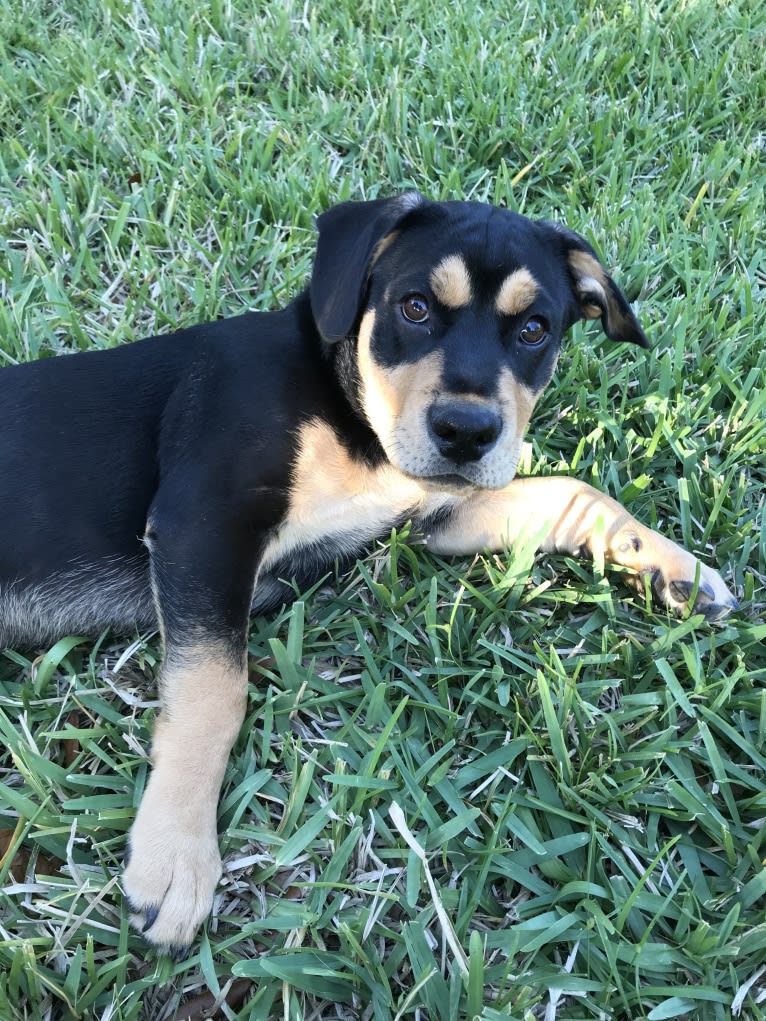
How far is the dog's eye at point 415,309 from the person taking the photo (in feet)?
8.68

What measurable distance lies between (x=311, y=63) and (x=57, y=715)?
13.9 ft

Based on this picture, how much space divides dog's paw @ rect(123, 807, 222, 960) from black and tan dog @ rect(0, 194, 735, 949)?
0.22 metres

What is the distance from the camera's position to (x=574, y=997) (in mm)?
1998

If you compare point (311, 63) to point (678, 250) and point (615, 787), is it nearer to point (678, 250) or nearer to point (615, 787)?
point (678, 250)

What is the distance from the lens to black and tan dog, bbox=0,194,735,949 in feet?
8.04

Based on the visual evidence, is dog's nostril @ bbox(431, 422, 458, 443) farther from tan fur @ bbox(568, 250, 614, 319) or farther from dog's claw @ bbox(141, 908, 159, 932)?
dog's claw @ bbox(141, 908, 159, 932)

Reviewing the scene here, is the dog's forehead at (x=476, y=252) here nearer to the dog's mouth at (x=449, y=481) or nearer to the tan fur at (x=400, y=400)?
the tan fur at (x=400, y=400)

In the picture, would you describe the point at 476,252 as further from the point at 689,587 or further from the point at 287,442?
the point at 689,587

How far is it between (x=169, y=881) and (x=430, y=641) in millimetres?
1100

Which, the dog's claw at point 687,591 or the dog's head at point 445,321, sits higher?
the dog's head at point 445,321

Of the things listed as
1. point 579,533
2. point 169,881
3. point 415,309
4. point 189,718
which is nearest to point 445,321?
point 415,309

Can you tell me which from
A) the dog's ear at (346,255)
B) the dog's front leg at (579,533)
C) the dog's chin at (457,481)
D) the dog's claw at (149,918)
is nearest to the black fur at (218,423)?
the dog's ear at (346,255)

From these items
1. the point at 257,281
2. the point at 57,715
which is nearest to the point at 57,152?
the point at 257,281

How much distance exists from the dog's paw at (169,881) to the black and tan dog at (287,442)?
22 centimetres
